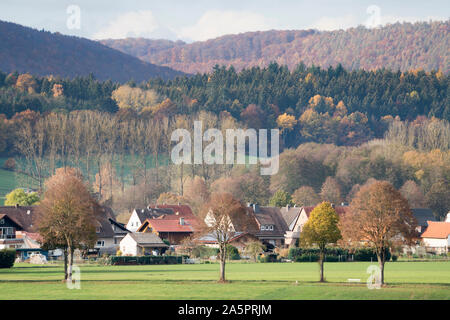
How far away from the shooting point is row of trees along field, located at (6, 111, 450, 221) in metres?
143

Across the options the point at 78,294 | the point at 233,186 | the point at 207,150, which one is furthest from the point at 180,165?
the point at 78,294

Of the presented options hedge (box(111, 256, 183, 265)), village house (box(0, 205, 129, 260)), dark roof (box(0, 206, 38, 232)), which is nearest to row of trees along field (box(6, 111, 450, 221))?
village house (box(0, 205, 129, 260))

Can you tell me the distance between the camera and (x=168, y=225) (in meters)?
114

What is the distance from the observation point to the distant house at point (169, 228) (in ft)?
368

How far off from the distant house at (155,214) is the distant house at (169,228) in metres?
5.09

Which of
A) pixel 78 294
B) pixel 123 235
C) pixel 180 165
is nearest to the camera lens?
pixel 78 294

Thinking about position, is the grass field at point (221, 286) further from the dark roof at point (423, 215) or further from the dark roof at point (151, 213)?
the dark roof at point (423, 215)

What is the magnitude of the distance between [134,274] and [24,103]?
12188 cm

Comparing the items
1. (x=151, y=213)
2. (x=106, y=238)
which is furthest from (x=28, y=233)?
(x=151, y=213)

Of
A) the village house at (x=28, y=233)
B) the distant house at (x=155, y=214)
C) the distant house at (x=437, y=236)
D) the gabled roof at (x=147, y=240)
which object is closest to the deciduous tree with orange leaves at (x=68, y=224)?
the village house at (x=28, y=233)

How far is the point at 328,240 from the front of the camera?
57688 mm

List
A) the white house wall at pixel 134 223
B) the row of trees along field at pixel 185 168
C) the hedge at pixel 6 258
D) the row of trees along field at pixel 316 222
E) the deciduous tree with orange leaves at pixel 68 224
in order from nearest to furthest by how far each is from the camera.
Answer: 1. the row of trees along field at pixel 316 222
2. the deciduous tree with orange leaves at pixel 68 224
3. the hedge at pixel 6 258
4. the white house wall at pixel 134 223
5. the row of trees along field at pixel 185 168

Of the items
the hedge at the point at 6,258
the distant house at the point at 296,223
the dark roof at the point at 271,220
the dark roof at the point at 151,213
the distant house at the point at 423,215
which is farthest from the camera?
the distant house at the point at 423,215
